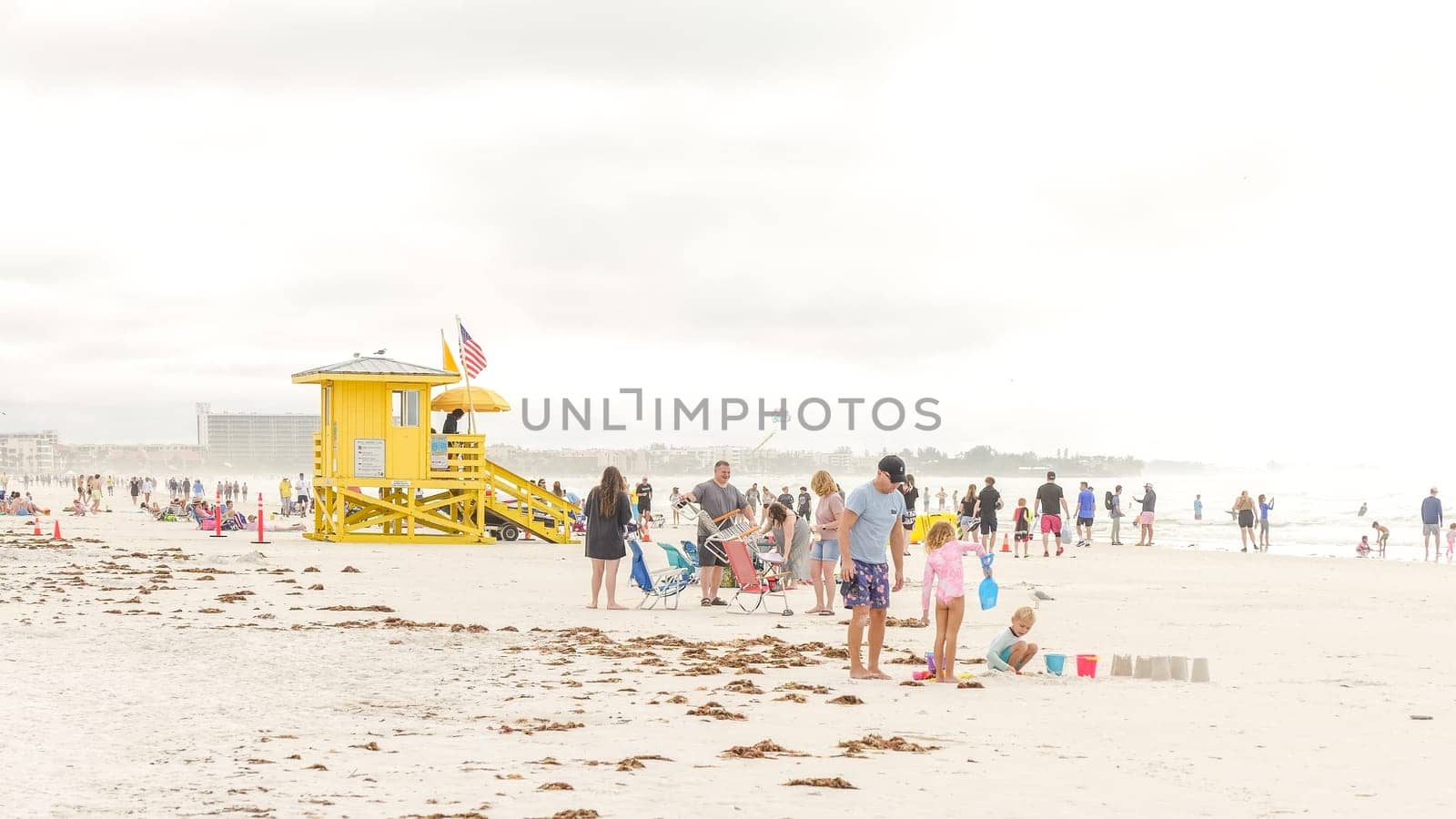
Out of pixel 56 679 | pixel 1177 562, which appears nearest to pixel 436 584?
pixel 56 679

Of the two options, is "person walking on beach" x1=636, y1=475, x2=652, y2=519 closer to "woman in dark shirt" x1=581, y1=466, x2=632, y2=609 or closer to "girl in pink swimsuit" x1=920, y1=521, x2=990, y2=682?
"woman in dark shirt" x1=581, y1=466, x2=632, y2=609

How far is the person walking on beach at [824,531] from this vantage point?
14.1 m

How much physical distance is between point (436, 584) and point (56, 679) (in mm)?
8901

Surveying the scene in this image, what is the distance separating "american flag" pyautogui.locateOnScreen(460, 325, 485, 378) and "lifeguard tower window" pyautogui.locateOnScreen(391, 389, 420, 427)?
186 centimetres

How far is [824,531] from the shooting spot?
14094mm

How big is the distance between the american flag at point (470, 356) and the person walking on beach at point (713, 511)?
1513 cm

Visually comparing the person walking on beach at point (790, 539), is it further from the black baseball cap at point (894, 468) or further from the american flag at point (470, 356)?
the american flag at point (470, 356)

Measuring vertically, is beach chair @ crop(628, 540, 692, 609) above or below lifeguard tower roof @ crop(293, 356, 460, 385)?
below

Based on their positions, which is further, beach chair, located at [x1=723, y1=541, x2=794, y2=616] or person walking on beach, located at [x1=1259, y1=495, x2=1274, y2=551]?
person walking on beach, located at [x1=1259, y1=495, x2=1274, y2=551]

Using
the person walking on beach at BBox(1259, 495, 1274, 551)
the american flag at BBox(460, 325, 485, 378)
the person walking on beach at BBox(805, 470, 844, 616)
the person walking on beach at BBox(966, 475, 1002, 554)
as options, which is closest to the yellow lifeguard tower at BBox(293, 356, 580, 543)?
the american flag at BBox(460, 325, 485, 378)

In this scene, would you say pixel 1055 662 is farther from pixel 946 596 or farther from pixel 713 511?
pixel 713 511

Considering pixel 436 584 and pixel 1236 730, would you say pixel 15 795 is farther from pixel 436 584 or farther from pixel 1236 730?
pixel 436 584

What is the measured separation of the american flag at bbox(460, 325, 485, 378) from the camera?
29.6 metres

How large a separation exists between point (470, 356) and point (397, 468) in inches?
135
